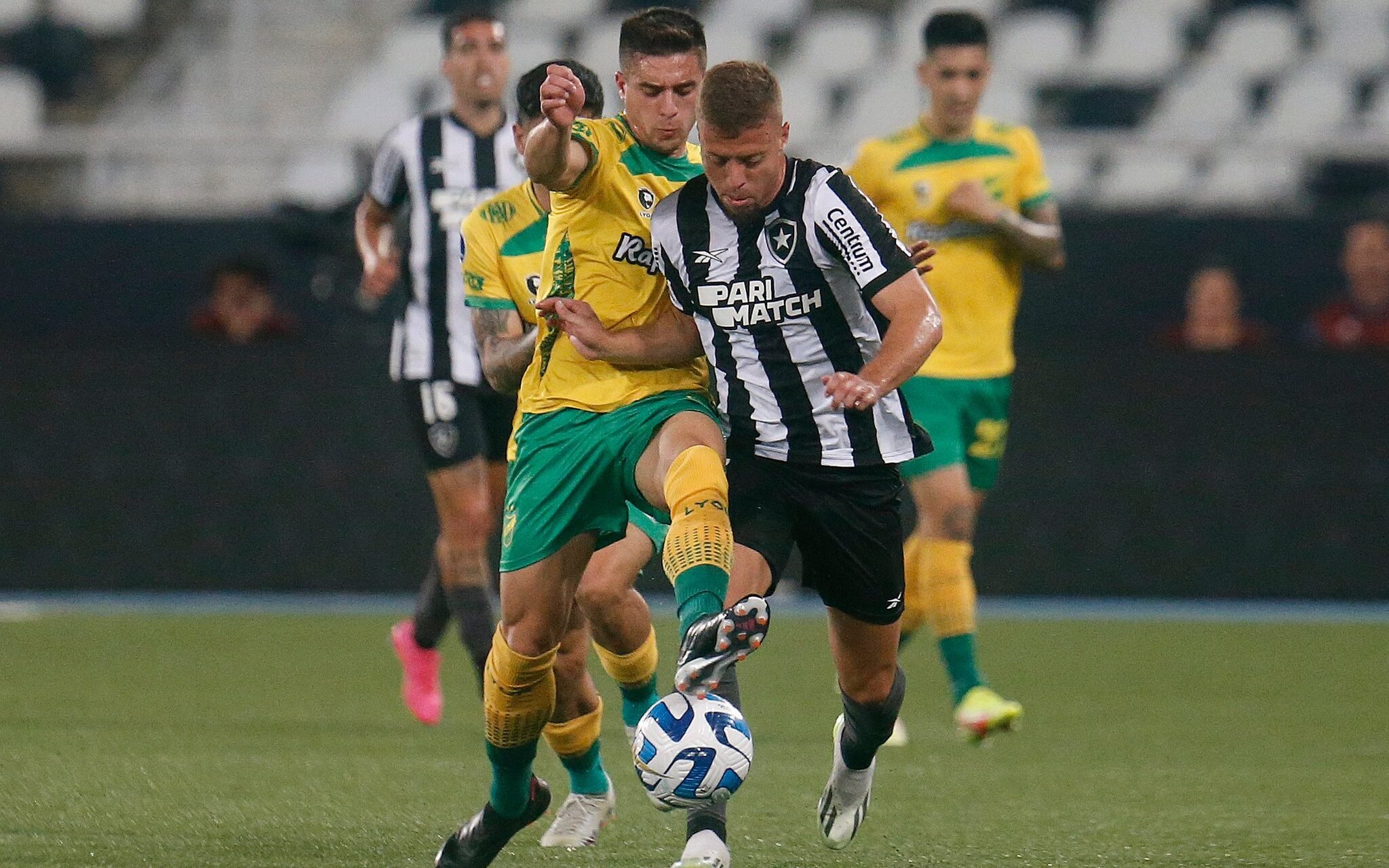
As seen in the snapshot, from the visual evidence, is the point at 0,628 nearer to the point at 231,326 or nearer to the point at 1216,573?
the point at 231,326

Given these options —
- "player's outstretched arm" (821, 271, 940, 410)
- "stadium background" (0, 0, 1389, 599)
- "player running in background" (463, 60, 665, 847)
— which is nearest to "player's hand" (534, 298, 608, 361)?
"player running in background" (463, 60, 665, 847)

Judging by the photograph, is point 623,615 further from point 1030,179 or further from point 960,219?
point 1030,179

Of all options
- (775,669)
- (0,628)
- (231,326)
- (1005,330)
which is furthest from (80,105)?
(1005,330)

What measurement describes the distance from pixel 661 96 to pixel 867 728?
1525mm

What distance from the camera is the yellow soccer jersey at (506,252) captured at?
5051mm

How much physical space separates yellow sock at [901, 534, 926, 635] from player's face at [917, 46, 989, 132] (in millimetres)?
1481

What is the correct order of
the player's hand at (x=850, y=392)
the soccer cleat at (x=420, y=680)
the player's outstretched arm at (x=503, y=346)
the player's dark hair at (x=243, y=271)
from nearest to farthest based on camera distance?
the player's hand at (x=850, y=392) → the player's outstretched arm at (x=503, y=346) → the soccer cleat at (x=420, y=680) → the player's dark hair at (x=243, y=271)

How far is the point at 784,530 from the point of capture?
4.43 m

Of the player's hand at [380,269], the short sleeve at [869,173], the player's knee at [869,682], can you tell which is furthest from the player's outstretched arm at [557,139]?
the short sleeve at [869,173]

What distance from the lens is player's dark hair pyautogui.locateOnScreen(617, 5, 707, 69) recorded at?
446 cm

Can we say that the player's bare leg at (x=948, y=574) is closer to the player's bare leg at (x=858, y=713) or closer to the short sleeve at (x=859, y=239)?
the player's bare leg at (x=858, y=713)

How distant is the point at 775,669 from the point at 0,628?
3.86m

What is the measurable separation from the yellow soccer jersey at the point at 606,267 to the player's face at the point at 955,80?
2.67 metres

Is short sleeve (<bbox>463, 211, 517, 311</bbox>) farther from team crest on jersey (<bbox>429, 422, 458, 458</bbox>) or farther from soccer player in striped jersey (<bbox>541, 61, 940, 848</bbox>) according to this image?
team crest on jersey (<bbox>429, 422, 458, 458</bbox>)
